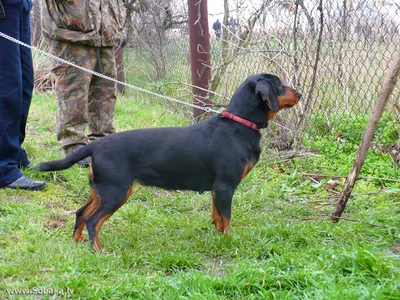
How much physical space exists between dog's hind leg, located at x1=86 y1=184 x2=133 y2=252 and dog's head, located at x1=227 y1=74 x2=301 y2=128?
3.70 feet

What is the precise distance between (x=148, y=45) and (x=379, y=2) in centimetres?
612

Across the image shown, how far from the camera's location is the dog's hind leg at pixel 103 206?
3.53m

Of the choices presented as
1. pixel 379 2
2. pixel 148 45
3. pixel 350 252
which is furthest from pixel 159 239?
pixel 148 45

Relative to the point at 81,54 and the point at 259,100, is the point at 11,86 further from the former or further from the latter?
the point at 259,100

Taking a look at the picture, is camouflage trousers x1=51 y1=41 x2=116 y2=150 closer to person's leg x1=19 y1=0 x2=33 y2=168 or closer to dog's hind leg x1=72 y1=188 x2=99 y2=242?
person's leg x1=19 y1=0 x2=33 y2=168

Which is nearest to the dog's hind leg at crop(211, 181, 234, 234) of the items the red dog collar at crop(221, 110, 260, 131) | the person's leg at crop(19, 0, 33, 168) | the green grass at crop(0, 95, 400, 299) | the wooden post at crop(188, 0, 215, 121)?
the green grass at crop(0, 95, 400, 299)

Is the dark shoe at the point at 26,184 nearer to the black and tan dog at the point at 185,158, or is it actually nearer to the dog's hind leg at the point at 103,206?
the black and tan dog at the point at 185,158

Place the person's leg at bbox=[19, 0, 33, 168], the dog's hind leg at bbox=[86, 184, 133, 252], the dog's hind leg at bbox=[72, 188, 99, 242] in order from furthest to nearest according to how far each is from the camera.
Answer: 1. the person's leg at bbox=[19, 0, 33, 168]
2. the dog's hind leg at bbox=[72, 188, 99, 242]
3. the dog's hind leg at bbox=[86, 184, 133, 252]

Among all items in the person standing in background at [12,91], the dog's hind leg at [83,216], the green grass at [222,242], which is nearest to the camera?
the green grass at [222,242]

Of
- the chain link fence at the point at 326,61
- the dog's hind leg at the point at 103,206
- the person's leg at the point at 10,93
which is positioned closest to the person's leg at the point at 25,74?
the person's leg at the point at 10,93

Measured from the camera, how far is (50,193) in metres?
4.62

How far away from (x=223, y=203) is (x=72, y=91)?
2359 millimetres

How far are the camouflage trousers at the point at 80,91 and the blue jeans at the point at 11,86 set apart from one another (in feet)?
Result: 1.65

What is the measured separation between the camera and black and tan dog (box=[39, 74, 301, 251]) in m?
3.63
